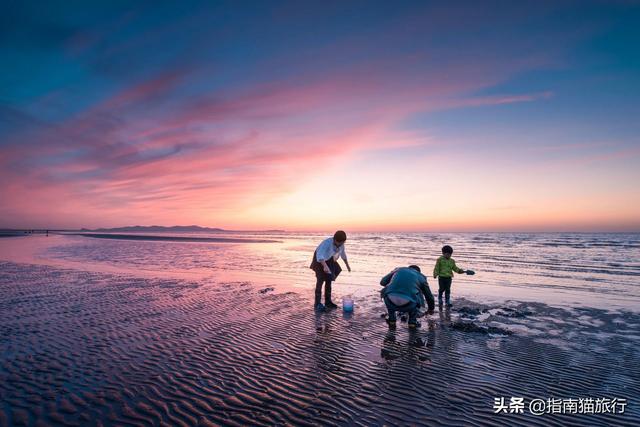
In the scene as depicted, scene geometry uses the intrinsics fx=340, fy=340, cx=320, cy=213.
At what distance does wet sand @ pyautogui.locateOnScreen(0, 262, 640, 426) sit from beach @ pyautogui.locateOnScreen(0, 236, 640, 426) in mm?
31

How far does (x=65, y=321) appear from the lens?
31.3 feet

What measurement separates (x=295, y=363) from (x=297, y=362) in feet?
0.22

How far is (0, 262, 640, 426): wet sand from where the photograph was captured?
4.95m

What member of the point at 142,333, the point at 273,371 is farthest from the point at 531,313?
the point at 142,333

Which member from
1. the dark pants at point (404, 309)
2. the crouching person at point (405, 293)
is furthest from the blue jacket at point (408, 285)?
the dark pants at point (404, 309)

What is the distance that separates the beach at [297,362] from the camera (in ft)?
16.3

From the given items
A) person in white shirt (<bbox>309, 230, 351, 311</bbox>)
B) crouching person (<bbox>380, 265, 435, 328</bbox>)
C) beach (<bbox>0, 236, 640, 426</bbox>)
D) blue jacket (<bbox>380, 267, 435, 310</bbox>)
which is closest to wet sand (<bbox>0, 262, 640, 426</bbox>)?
beach (<bbox>0, 236, 640, 426</bbox>)

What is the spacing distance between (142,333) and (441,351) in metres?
7.23

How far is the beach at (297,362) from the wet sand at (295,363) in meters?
0.03

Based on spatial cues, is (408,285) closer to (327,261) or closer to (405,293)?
(405,293)

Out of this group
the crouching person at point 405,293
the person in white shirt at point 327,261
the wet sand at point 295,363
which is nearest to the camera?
the wet sand at point 295,363

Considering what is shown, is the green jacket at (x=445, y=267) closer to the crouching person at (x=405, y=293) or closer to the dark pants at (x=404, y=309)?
the crouching person at (x=405, y=293)

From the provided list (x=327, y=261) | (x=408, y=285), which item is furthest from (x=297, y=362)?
(x=327, y=261)

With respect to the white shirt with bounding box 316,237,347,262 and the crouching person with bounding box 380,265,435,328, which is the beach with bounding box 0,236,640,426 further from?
the white shirt with bounding box 316,237,347,262
